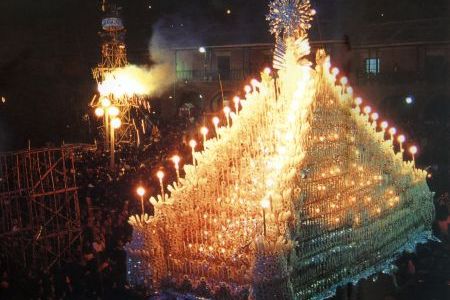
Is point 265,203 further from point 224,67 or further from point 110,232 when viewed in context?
point 224,67

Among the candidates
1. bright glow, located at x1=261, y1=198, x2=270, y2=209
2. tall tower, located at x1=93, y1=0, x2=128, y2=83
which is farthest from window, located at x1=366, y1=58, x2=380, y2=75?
bright glow, located at x1=261, y1=198, x2=270, y2=209

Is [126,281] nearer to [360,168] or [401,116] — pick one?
[360,168]

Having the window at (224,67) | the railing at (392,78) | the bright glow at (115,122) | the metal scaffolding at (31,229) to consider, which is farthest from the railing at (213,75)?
the metal scaffolding at (31,229)

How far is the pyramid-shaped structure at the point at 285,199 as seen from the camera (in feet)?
24.1

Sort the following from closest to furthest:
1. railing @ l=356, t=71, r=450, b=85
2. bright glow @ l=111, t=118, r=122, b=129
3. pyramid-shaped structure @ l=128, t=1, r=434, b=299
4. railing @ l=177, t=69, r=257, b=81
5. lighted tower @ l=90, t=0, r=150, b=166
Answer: pyramid-shaped structure @ l=128, t=1, r=434, b=299 < bright glow @ l=111, t=118, r=122, b=129 < lighted tower @ l=90, t=0, r=150, b=166 < railing @ l=356, t=71, r=450, b=85 < railing @ l=177, t=69, r=257, b=81

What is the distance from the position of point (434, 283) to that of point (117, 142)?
1313 centimetres

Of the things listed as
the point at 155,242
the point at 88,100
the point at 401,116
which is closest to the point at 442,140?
the point at 401,116

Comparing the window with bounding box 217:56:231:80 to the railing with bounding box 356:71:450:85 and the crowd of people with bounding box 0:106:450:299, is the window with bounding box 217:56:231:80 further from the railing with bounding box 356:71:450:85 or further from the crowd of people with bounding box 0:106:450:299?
the crowd of people with bounding box 0:106:450:299

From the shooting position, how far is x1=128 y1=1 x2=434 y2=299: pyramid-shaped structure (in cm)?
735

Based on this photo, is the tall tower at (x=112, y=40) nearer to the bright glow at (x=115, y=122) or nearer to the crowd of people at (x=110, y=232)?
the bright glow at (x=115, y=122)

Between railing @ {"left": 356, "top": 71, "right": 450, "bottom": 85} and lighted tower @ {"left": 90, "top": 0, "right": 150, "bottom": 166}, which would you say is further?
railing @ {"left": 356, "top": 71, "right": 450, "bottom": 85}

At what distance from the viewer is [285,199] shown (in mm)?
7066

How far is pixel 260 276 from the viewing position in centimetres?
672

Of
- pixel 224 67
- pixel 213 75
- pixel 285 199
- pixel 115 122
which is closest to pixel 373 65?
pixel 224 67
